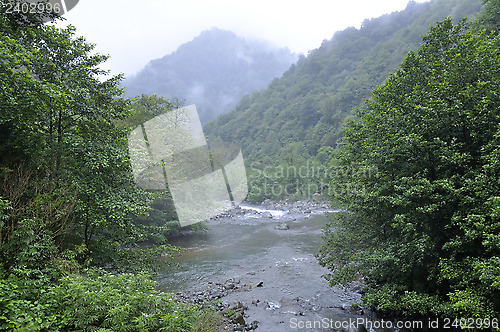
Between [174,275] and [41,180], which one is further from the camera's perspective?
[174,275]

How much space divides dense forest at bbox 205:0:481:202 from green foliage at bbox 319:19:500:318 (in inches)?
1480

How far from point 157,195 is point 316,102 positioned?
93.2m

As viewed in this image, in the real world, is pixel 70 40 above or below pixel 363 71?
below

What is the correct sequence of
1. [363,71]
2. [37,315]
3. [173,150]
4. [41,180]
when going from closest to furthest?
[37,315] → [41,180] → [173,150] → [363,71]

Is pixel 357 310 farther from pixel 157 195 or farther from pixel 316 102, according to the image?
pixel 316 102

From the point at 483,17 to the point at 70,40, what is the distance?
21736 millimetres

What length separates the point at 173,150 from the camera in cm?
2725

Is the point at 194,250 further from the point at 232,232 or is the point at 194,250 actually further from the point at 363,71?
the point at 363,71

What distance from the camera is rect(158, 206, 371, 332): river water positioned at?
10938 mm

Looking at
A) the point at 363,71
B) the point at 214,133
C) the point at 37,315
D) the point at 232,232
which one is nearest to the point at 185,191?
the point at 232,232

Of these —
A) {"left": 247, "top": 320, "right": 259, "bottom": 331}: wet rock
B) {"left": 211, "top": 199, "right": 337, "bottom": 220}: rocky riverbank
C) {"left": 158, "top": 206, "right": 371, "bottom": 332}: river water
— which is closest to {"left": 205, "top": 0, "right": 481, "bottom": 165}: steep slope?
{"left": 211, "top": 199, "right": 337, "bottom": 220}: rocky riverbank

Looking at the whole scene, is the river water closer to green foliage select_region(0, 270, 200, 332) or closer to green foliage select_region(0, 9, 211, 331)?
green foliage select_region(0, 9, 211, 331)

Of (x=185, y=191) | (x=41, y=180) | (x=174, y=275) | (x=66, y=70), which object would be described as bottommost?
(x=174, y=275)

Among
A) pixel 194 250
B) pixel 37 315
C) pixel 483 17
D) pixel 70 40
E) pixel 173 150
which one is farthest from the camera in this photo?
pixel 173 150
